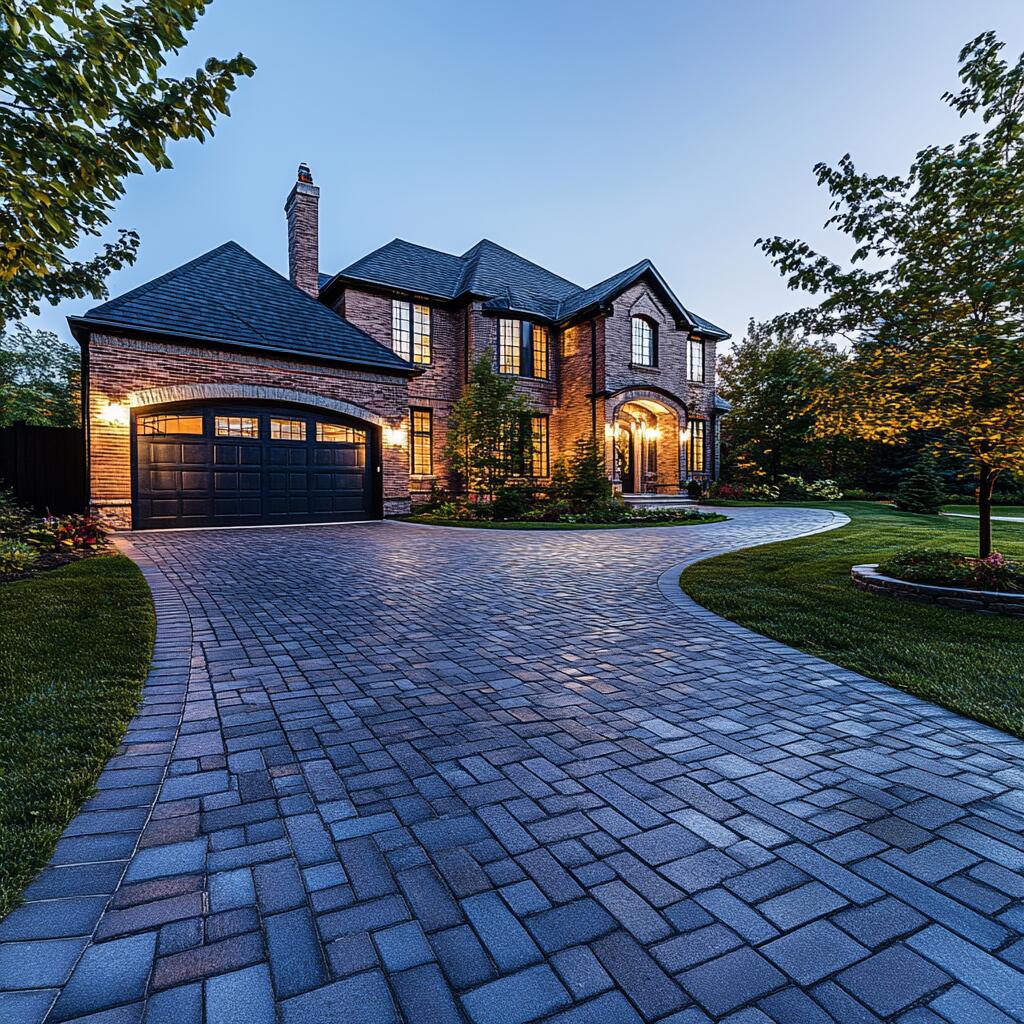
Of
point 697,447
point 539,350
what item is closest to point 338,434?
point 539,350

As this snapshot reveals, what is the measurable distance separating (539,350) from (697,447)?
25.6 feet

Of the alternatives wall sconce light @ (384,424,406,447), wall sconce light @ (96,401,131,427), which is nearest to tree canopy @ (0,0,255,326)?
wall sconce light @ (96,401,131,427)

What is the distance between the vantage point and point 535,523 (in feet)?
44.9

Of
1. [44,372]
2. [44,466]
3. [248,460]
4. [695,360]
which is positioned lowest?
[44,466]

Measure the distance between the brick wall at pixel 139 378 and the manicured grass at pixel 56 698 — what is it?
21.6 ft

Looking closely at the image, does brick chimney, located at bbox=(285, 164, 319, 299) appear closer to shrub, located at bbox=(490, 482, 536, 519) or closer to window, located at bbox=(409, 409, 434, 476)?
window, located at bbox=(409, 409, 434, 476)

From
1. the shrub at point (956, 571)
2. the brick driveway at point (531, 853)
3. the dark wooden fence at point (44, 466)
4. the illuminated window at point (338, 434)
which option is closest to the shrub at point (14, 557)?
the brick driveway at point (531, 853)

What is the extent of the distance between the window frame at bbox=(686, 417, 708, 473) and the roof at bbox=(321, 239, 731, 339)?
356cm

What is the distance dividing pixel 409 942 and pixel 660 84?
25268mm

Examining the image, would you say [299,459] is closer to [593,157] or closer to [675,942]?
[675,942]

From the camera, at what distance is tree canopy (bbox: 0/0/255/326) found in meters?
2.95

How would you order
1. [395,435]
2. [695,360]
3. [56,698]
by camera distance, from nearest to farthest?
[56,698] < [395,435] < [695,360]

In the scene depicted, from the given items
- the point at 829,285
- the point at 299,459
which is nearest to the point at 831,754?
the point at 829,285

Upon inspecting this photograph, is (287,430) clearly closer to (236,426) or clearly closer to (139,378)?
(236,426)
